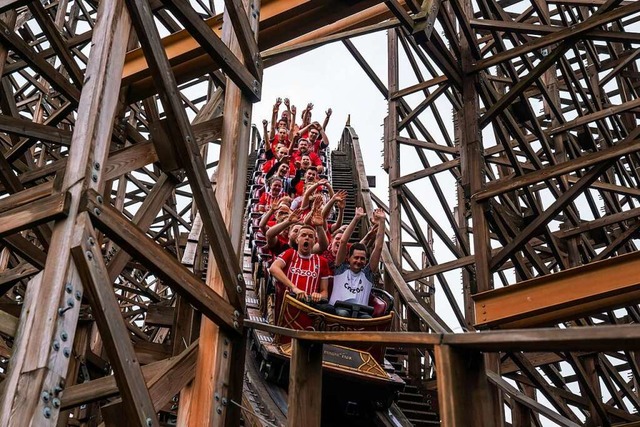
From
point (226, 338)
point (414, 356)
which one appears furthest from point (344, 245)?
point (226, 338)

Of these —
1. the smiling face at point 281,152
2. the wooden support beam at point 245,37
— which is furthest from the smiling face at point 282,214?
the wooden support beam at point 245,37

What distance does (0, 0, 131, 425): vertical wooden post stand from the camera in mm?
2904

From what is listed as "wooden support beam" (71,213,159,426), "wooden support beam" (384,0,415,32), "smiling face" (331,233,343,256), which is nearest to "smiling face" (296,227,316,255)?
"smiling face" (331,233,343,256)

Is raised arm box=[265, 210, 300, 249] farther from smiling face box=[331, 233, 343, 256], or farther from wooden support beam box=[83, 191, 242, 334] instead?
wooden support beam box=[83, 191, 242, 334]

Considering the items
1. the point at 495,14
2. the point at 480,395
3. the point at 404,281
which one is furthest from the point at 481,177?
the point at 480,395

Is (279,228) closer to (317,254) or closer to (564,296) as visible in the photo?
(317,254)

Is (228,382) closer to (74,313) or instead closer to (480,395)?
(74,313)

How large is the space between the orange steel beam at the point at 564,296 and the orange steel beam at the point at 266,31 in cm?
172

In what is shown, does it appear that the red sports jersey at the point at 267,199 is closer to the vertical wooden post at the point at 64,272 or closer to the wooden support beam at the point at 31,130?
the wooden support beam at the point at 31,130

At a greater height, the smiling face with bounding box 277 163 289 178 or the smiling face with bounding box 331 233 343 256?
the smiling face with bounding box 277 163 289 178

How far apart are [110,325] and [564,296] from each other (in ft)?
7.67

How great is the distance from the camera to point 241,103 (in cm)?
446

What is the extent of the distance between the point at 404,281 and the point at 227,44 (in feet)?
11.8

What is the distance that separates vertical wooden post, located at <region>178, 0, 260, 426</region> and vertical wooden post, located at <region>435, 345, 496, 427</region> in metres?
1.19
